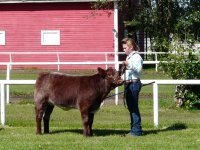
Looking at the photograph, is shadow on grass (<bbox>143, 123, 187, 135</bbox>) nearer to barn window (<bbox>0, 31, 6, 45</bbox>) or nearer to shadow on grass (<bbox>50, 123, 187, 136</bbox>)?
shadow on grass (<bbox>50, 123, 187, 136</bbox>)

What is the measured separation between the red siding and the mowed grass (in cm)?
2048

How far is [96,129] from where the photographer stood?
13.2m

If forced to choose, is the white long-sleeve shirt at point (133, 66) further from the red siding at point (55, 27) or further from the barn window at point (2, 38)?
the barn window at point (2, 38)

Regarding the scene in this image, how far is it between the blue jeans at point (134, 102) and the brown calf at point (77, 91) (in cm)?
35

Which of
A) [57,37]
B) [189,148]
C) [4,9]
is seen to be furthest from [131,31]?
[189,148]

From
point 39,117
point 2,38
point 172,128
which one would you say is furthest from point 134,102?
point 2,38

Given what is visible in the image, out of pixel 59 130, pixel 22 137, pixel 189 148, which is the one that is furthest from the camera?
pixel 59 130

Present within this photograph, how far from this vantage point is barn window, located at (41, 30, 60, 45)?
3919 centimetres

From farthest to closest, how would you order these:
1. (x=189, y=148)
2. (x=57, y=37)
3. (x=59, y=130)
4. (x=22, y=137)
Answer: (x=57, y=37) < (x=59, y=130) < (x=22, y=137) < (x=189, y=148)

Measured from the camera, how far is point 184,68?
17.1 meters

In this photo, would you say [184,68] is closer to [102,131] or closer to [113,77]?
[102,131]

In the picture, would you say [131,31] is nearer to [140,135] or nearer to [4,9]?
[4,9]

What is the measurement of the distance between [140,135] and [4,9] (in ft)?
94.7

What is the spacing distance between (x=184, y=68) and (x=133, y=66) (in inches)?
221
